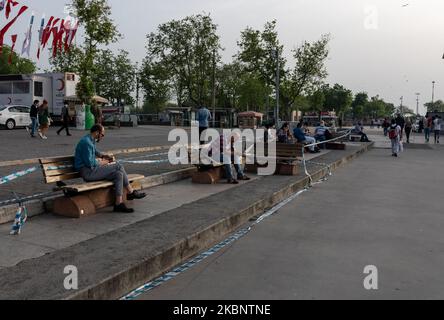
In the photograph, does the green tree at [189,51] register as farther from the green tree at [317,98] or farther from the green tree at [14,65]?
the green tree at [14,65]

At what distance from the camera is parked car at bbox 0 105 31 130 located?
92.3 feet

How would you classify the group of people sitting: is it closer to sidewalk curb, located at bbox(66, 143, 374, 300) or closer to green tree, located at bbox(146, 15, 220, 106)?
sidewalk curb, located at bbox(66, 143, 374, 300)

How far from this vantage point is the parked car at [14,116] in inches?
1107

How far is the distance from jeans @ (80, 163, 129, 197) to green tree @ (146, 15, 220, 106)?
43.9 meters

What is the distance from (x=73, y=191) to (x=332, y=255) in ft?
12.0

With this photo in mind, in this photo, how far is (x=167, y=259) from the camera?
16.9ft

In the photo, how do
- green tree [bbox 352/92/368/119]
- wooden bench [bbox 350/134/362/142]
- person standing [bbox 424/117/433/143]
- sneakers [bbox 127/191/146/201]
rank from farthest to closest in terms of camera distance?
green tree [bbox 352/92/368/119] < person standing [bbox 424/117/433/143] < wooden bench [bbox 350/134/362/142] < sneakers [bbox 127/191/146/201]

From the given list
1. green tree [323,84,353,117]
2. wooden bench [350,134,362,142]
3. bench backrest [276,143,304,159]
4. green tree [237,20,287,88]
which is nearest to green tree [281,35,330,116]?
green tree [237,20,287,88]

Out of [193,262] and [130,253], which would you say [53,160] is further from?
[193,262]


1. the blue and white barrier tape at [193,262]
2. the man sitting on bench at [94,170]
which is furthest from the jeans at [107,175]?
the blue and white barrier tape at [193,262]

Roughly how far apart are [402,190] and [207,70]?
45.6 m

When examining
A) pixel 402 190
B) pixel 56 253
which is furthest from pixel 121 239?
pixel 402 190

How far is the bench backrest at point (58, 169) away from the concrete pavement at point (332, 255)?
2.81 meters
